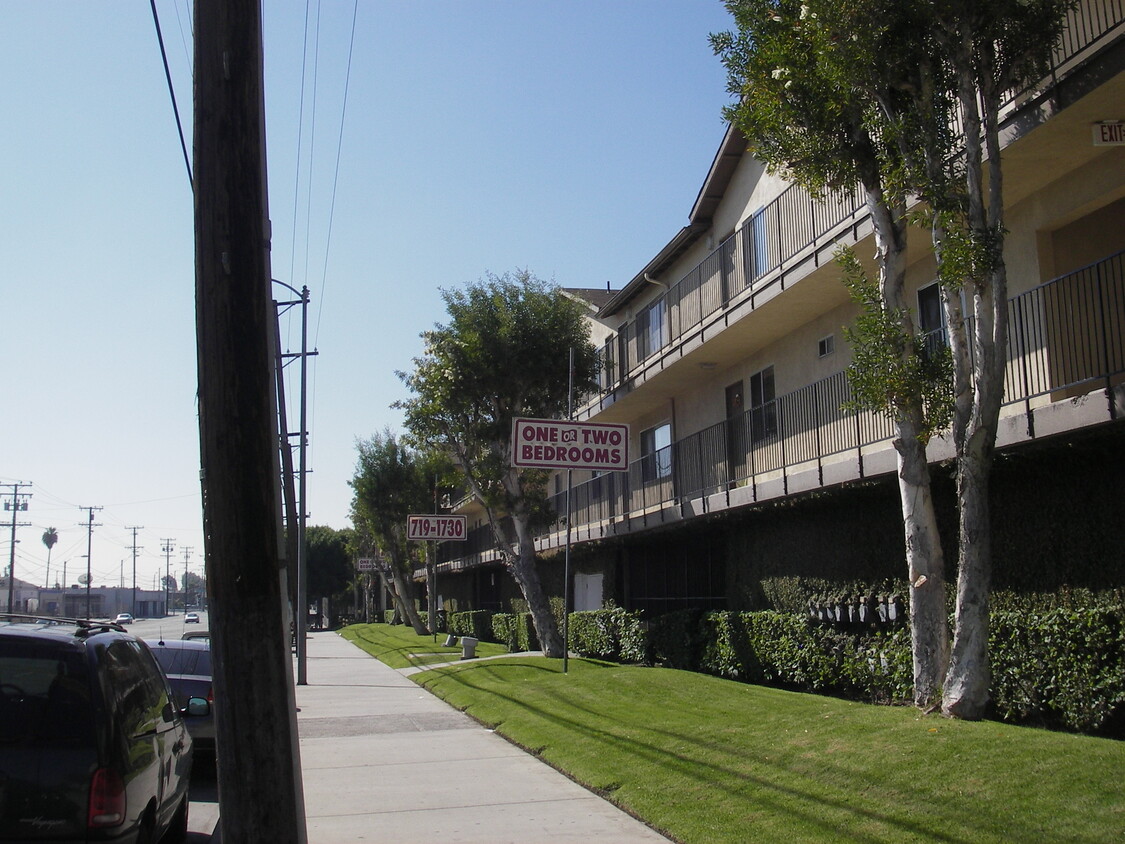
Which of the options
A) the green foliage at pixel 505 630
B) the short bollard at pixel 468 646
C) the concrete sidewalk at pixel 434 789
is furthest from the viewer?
the green foliage at pixel 505 630

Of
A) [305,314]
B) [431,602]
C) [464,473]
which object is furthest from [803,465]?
[431,602]

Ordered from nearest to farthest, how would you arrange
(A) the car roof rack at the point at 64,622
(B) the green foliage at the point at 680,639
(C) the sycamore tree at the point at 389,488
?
(A) the car roof rack at the point at 64,622, (B) the green foliage at the point at 680,639, (C) the sycamore tree at the point at 389,488

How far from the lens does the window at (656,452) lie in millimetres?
23391

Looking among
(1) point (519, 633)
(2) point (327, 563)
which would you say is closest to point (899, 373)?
(1) point (519, 633)

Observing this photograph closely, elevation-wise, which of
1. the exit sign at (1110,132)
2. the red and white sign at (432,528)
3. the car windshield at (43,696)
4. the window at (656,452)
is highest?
the exit sign at (1110,132)

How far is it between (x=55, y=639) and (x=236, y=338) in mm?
1950

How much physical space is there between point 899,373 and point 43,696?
7.63m

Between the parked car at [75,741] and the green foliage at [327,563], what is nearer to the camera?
the parked car at [75,741]

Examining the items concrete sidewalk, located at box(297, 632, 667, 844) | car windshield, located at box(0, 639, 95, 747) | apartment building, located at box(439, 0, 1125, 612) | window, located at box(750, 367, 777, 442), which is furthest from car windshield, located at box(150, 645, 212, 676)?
window, located at box(750, 367, 777, 442)

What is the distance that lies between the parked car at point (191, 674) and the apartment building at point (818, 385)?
8.14m

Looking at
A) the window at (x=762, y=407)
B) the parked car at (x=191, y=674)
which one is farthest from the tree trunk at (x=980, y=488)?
the window at (x=762, y=407)

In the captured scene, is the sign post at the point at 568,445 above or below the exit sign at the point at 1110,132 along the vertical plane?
below

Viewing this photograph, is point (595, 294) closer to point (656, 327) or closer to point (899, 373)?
point (656, 327)

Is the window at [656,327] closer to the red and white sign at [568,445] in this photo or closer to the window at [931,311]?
the red and white sign at [568,445]
